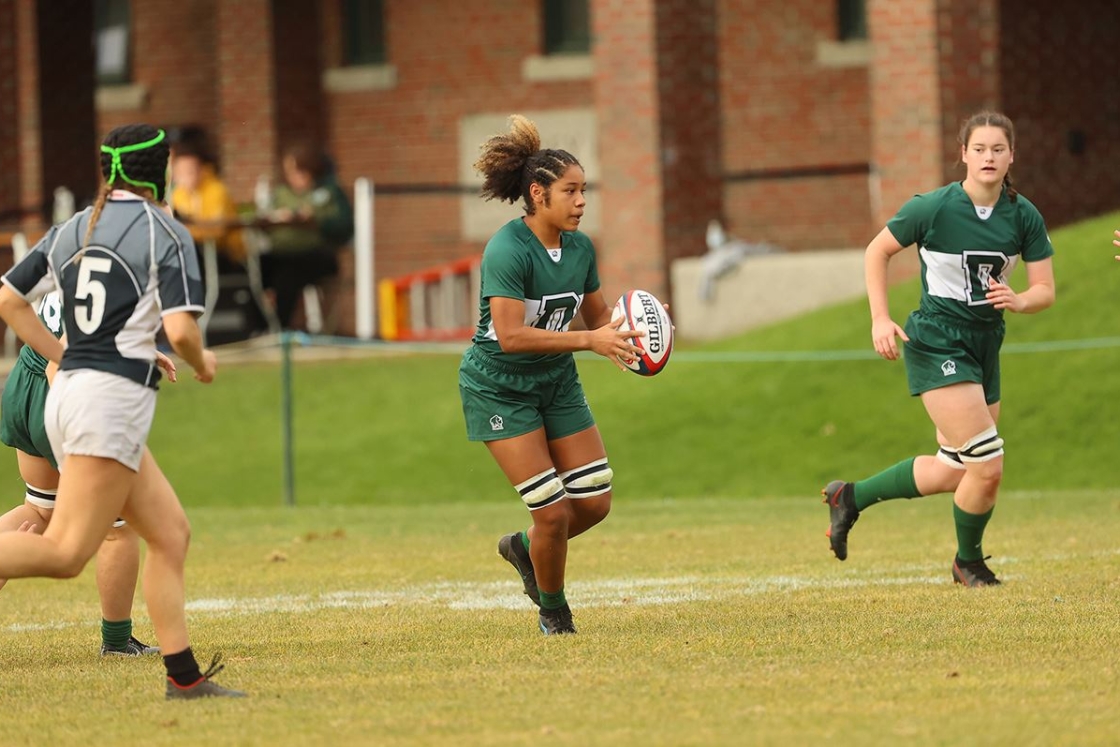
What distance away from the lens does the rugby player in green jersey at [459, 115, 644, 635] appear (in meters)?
8.04

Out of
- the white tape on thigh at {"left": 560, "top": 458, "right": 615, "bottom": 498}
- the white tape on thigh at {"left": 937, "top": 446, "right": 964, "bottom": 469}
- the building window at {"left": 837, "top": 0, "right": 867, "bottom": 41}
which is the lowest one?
the white tape on thigh at {"left": 937, "top": 446, "right": 964, "bottom": 469}

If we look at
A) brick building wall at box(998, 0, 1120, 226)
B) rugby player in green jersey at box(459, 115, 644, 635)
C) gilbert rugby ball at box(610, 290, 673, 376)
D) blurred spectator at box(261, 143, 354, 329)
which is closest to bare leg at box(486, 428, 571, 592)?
rugby player in green jersey at box(459, 115, 644, 635)

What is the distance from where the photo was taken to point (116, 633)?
8117 mm

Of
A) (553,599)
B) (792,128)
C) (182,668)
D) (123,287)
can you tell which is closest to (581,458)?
(553,599)

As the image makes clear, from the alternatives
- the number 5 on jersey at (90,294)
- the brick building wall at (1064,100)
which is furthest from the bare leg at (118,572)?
the brick building wall at (1064,100)

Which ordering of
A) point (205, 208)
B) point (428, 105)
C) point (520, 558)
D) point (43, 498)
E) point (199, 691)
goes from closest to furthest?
point (199, 691)
point (43, 498)
point (520, 558)
point (205, 208)
point (428, 105)

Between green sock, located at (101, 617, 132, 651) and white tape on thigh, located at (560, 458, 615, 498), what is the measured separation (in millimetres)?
1817

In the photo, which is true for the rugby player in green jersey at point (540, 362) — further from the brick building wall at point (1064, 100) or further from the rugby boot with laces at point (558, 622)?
the brick building wall at point (1064, 100)

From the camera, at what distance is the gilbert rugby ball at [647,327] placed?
8.10 meters

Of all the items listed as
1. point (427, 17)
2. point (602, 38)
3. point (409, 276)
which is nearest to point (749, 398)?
point (602, 38)

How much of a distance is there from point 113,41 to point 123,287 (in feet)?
69.0

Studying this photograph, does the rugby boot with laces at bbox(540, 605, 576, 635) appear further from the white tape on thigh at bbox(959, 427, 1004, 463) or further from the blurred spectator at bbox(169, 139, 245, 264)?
the blurred spectator at bbox(169, 139, 245, 264)

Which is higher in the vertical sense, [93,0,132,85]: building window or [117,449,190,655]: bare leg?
[93,0,132,85]: building window

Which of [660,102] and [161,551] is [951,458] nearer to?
[161,551]
